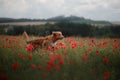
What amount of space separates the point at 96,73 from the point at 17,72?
1.20 metres

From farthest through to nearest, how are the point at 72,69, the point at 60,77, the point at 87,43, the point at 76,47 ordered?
the point at 87,43 < the point at 76,47 < the point at 72,69 < the point at 60,77

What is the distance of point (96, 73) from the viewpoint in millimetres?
3057

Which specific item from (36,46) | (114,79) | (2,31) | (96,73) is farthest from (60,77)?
(2,31)

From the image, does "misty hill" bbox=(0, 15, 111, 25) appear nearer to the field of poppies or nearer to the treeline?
the treeline

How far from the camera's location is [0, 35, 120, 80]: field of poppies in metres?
2.78

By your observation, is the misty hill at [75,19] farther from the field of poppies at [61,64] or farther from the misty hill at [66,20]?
the field of poppies at [61,64]

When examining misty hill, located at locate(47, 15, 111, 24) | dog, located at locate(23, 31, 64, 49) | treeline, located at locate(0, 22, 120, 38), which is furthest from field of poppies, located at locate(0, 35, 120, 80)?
misty hill, located at locate(47, 15, 111, 24)

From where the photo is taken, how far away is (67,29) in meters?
4.34

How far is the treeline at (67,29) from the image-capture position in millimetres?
4203

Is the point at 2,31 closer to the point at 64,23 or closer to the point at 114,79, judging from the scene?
the point at 64,23

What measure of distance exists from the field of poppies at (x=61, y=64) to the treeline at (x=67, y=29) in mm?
273

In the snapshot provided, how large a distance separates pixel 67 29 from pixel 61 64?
1433mm

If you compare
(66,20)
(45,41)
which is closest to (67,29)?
(66,20)

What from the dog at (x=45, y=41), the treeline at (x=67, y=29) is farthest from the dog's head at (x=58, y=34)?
the treeline at (x=67, y=29)
